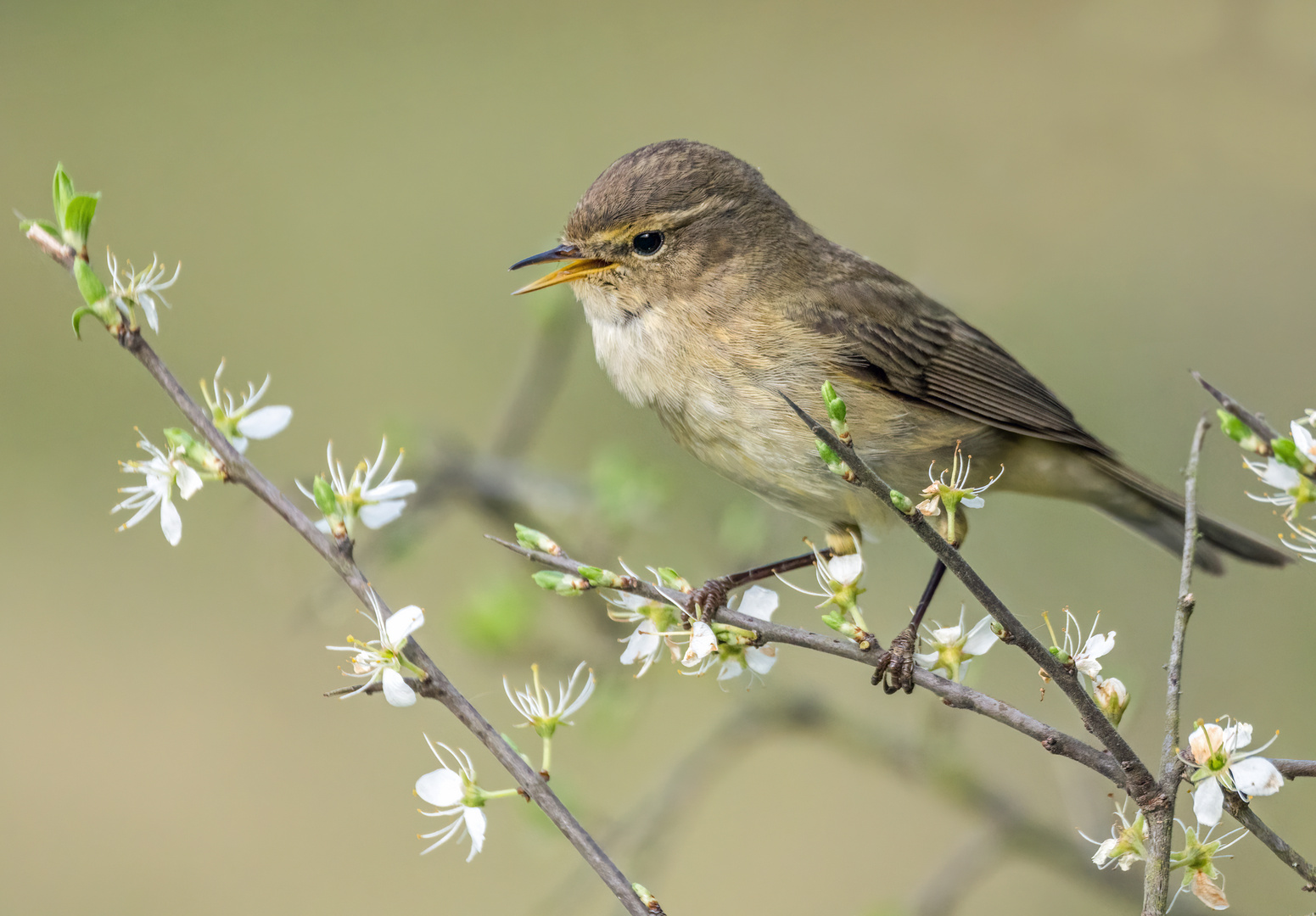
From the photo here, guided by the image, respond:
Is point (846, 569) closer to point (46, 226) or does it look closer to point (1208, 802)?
point (1208, 802)

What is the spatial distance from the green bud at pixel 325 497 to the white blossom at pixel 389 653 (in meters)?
0.17

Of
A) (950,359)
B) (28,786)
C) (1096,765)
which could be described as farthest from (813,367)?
(28,786)

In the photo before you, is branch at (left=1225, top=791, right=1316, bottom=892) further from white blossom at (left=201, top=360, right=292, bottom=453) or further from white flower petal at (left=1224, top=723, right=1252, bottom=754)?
white blossom at (left=201, top=360, right=292, bottom=453)

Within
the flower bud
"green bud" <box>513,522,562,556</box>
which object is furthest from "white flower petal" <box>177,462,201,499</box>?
the flower bud

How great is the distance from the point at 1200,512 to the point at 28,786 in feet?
22.0

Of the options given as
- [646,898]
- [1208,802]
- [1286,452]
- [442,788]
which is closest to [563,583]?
[442,788]

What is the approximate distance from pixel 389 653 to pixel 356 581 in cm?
16

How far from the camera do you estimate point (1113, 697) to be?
1973 millimetres

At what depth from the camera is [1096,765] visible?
5.93ft

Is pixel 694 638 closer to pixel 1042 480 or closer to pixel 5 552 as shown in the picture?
pixel 1042 480

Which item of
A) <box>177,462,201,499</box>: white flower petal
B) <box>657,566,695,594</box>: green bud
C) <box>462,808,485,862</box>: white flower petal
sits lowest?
<box>462,808,485,862</box>: white flower petal

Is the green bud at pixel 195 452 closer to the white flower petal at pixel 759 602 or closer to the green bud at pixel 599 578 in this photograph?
the green bud at pixel 599 578

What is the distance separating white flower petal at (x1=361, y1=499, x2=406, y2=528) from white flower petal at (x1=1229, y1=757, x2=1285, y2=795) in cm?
151

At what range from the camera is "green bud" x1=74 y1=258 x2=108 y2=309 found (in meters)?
2.00
